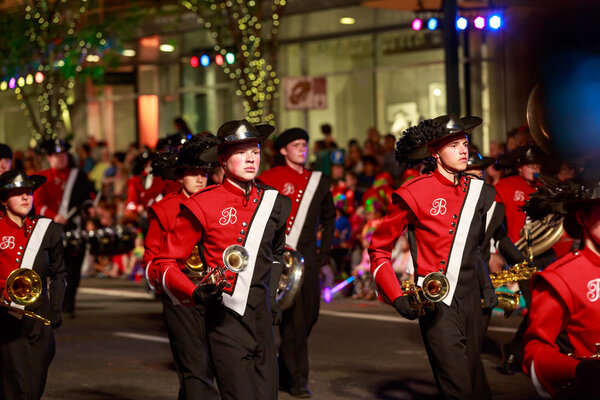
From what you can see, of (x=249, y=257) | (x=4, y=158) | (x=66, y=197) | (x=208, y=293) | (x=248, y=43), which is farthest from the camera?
(x=248, y=43)

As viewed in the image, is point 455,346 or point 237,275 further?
point 455,346

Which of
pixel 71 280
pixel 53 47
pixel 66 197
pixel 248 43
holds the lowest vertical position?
pixel 71 280

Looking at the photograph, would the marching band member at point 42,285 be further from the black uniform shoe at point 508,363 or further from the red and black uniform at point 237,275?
the black uniform shoe at point 508,363

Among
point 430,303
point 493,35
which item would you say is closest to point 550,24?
point 430,303

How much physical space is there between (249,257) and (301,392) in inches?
139

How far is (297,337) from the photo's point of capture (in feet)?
32.0

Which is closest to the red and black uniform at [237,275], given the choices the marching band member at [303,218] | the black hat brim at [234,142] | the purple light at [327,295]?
the black hat brim at [234,142]

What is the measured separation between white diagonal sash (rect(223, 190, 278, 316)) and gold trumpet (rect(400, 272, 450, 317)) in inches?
36.8

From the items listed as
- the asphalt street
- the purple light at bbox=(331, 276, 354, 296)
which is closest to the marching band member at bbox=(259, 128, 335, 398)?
the asphalt street

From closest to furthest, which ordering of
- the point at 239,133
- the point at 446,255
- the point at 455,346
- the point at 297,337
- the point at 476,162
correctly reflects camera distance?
the point at 239,133, the point at 455,346, the point at 446,255, the point at 476,162, the point at 297,337

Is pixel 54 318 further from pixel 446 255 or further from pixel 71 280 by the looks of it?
pixel 71 280

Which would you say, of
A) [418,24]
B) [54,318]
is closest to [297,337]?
[54,318]

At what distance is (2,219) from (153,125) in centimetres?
2463

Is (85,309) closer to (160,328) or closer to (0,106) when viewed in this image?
(160,328)
